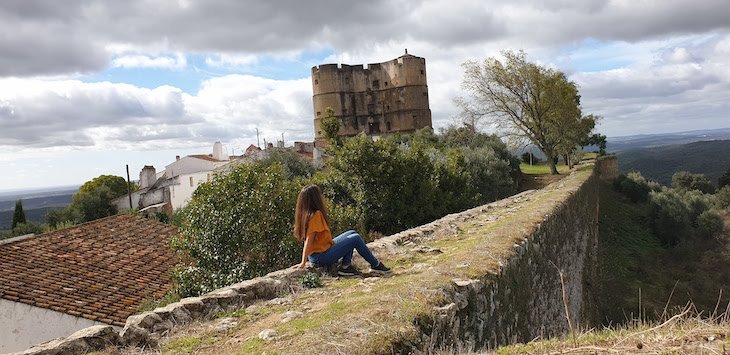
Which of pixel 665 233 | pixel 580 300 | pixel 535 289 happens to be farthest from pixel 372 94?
pixel 535 289

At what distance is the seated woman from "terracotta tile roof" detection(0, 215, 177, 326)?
6773mm

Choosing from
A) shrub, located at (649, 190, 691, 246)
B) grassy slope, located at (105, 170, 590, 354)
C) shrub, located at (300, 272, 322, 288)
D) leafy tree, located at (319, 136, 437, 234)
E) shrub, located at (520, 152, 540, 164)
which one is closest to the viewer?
grassy slope, located at (105, 170, 590, 354)

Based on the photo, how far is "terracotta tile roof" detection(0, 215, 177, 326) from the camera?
473 inches

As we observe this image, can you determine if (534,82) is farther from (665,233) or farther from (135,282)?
(135,282)

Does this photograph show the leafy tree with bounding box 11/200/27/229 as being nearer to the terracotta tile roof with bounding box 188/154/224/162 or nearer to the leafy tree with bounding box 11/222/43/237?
the leafy tree with bounding box 11/222/43/237

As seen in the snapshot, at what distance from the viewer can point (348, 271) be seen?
6492 millimetres

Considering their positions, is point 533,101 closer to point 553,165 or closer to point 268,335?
point 553,165

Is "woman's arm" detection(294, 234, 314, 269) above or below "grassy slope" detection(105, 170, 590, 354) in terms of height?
above

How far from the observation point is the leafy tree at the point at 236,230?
37.2 ft

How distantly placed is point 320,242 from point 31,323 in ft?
28.4

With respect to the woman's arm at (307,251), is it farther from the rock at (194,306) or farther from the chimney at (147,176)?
the chimney at (147,176)

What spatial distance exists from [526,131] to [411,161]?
18.5 meters

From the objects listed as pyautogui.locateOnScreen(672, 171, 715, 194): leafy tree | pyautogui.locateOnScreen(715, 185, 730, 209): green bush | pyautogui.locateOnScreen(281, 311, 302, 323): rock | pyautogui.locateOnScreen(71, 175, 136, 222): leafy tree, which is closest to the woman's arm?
pyautogui.locateOnScreen(281, 311, 302, 323): rock

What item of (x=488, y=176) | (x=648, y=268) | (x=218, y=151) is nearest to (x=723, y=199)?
(x=648, y=268)
